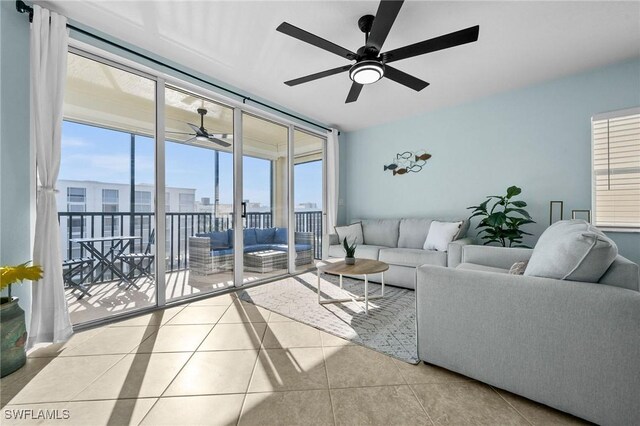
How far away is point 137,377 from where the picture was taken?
5.27 feet

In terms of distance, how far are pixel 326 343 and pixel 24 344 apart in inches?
80.9

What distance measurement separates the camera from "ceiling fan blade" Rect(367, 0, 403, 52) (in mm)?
1589

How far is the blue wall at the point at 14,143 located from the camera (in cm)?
190

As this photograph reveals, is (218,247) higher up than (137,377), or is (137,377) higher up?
(218,247)

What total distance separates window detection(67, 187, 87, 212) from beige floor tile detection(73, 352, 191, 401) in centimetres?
153

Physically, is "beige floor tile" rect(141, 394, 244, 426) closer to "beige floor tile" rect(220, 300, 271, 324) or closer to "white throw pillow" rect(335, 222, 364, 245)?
"beige floor tile" rect(220, 300, 271, 324)

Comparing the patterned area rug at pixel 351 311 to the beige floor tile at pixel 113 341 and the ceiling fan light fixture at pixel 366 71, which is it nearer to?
the beige floor tile at pixel 113 341

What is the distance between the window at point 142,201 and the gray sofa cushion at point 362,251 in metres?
2.58

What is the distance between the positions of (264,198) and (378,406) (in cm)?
306

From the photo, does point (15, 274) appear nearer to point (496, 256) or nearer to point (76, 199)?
point (76, 199)

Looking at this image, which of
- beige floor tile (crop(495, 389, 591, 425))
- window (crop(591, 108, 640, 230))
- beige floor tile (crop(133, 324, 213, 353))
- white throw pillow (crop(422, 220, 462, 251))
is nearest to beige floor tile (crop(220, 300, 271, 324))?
beige floor tile (crop(133, 324, 213, 353))

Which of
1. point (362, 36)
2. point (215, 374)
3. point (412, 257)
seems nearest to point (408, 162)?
point (412, 257)

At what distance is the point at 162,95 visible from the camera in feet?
9.21

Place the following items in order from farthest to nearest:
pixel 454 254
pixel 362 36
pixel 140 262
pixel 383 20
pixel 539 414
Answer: pixel 454 254
pixel 140 262
pixel 362 36
pixel 383 20
pixel 539 414
